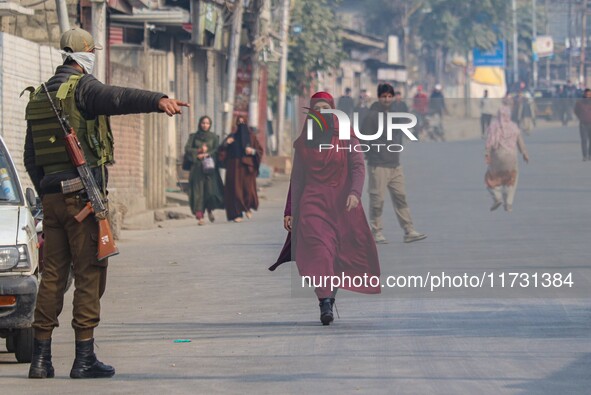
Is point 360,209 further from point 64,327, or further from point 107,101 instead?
point 107,101

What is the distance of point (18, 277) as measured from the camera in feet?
30.3

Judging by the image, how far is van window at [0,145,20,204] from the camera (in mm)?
10023

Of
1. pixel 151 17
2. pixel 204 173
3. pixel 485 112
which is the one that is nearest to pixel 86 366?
pixel 485 112

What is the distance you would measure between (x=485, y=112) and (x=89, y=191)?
6.67m

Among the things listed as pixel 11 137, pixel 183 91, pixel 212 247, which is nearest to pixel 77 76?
pixel 11 137

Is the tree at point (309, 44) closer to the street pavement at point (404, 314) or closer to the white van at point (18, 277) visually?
the street pavement at point (404, 314)

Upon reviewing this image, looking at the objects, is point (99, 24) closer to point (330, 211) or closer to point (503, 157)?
point (503, 157)

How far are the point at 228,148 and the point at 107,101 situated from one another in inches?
630

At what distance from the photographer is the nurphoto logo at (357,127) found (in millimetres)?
12148

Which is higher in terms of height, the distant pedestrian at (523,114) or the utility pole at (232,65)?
the utility pole at (232,65)

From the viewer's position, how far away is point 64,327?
11.5 meters

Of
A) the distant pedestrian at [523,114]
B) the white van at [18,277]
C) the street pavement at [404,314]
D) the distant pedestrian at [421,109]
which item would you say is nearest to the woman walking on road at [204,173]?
the street pavement at [404,314]

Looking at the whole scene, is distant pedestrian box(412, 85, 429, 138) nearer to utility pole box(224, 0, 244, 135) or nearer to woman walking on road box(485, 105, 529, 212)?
woman walking on road box(485, 105, 529, 212)

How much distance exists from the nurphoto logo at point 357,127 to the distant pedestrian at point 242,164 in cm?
1099
